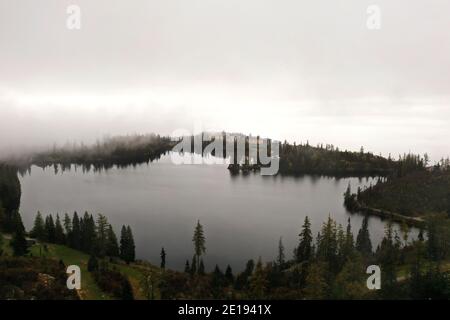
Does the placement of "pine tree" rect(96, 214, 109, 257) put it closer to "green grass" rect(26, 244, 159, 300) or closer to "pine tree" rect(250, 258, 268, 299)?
"green grass" rect(26, 244, 159, 300)

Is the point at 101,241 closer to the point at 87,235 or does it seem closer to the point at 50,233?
the point at 87,235

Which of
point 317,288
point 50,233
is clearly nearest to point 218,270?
point 317,288

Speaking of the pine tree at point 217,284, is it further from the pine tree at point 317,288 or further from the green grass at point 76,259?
the green grass at point 76,259

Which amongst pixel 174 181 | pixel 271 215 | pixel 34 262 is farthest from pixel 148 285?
pixel 174 181
